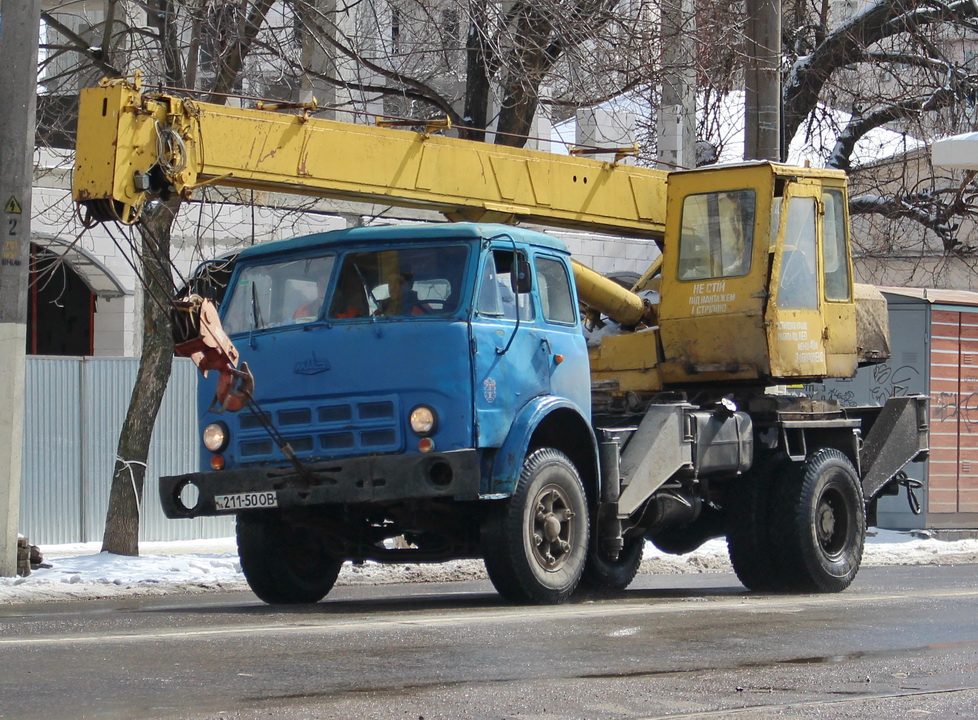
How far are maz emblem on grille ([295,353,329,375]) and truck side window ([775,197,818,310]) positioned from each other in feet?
12.8

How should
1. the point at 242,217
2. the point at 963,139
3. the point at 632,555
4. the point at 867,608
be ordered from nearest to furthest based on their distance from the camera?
the point at 867,608
the point at 632,555
the point at 963,139
the point at 242,217

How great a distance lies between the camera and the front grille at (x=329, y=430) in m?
9.12

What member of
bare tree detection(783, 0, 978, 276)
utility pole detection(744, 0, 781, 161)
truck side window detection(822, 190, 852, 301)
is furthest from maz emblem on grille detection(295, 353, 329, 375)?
bare tree detection(783, 0, 978, 276)

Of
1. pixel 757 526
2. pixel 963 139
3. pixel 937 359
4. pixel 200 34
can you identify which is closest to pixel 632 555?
pixel 757 526

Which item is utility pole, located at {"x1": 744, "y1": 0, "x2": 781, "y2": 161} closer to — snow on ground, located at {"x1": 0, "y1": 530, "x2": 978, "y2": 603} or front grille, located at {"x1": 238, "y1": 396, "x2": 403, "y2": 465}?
snow on ground, located at {"x1": 0, "y1": 530, "x2": 978, "y2": 603}

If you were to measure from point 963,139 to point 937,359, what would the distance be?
14.5 ft

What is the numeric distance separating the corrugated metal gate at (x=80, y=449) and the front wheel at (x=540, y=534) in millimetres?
9009

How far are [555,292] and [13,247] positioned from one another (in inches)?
194

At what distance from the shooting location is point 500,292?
31.0ft

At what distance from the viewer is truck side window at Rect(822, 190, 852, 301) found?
1200cm

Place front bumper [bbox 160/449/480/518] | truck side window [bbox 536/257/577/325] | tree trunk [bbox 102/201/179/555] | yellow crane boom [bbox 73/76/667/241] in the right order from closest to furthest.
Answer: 1. front bumper [bbox 160/449/480/518]
2. yellow crane boom [bbox 73/76/667/241]
3. truck side window [bbox 536/257/577/325]
4. tree trunk [bbox 102/201/179/555]

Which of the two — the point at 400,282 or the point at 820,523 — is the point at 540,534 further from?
the point at 820,523

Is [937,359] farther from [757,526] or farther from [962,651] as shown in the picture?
[962,651]

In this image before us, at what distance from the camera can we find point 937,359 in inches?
728
